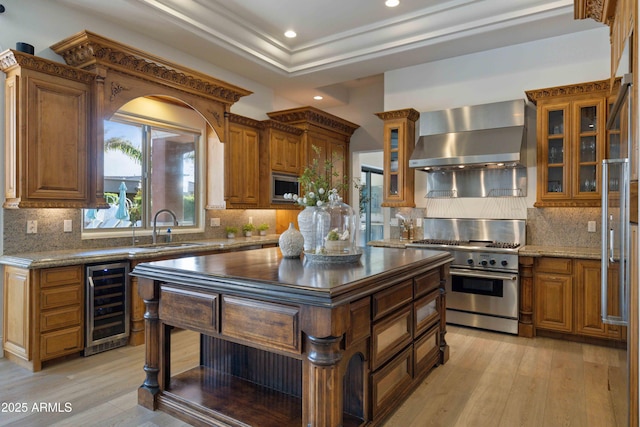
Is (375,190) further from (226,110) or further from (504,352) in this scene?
(504,352)

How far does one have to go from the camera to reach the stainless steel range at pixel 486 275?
411 cm

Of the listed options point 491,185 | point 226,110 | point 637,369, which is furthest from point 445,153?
point 637,369

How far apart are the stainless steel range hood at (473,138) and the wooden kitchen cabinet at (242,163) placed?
2.12 meters

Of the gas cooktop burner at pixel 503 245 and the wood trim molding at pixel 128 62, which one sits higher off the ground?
the wood trim molding at pixel 128 62

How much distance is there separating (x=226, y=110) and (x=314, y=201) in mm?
2677

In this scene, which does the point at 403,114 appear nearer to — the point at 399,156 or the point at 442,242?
the point at 399,156

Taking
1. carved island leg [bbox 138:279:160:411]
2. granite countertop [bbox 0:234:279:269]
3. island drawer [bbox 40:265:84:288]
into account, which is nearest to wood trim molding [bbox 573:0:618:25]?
carved island leg [bbox 138:279:160:411]

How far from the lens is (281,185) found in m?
5.79

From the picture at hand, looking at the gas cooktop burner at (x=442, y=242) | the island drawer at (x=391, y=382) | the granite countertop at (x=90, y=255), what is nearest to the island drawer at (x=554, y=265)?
the gas cooktop burner at (x=442, y=242)

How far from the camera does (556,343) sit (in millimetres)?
3910

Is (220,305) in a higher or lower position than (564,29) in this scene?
lower

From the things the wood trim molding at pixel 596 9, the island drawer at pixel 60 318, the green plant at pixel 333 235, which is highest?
the wood trim molding at pixel 596 9

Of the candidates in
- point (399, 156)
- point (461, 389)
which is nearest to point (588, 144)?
point (399, 156)

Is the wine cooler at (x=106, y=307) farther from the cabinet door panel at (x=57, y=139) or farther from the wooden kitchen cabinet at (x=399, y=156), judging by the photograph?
the wooden kitchen cabinet at (x=399, y=156)
